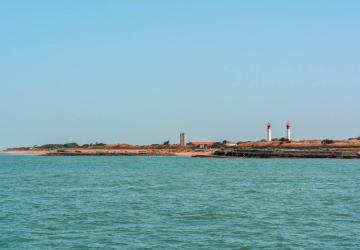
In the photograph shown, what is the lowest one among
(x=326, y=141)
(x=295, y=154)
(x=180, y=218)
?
(x=180, y=218)

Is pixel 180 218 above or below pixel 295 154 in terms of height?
below

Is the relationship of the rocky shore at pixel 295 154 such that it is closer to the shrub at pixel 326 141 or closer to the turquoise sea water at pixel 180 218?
the shrub at pixel 326 141

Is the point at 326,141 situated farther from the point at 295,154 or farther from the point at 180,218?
the point at 180,218

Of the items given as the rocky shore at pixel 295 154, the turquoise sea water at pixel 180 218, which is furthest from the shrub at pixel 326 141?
the turquoise sea water at pixel 180 218

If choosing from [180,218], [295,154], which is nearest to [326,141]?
[295,154]

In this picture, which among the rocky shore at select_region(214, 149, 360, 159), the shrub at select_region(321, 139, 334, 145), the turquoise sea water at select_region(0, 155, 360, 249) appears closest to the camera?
the turquoise sea water at select_region(0, 155, 360, 249)

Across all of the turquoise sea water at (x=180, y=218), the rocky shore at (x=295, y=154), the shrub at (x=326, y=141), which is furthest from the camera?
the shrub at (x=326, y=141)

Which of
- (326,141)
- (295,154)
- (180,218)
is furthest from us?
(326,141)

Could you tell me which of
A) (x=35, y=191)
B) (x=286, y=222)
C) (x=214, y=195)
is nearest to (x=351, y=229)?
(x=286, y=222)

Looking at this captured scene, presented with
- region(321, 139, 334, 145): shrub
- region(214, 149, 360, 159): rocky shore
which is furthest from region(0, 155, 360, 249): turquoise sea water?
region(321, 139, 334, 145): shrub

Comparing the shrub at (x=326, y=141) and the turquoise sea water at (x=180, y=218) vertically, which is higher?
the shrub at (x=326, y=141)

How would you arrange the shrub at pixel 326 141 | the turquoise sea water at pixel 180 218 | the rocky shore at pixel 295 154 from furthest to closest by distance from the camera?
the shrub at pixel 326 141
the rocky shore at pixel 295 154
the turquoise sea water at pixel 180 218

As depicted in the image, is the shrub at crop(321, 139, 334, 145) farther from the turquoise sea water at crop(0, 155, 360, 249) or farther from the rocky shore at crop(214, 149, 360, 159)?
the turquoise sea water at crop(0, 155, 360, 249)

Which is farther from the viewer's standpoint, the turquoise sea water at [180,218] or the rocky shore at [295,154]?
the rocky shore at [295,154]
